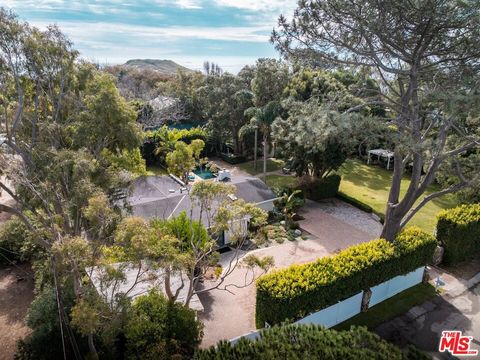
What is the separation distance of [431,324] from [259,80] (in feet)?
73.0

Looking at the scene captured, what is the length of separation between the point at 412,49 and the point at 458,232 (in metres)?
9.69

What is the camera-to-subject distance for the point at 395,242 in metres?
14.6

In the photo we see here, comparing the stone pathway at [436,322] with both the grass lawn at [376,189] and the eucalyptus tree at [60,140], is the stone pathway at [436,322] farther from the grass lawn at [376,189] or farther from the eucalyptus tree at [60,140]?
the eucalyptus tree at [60,140]

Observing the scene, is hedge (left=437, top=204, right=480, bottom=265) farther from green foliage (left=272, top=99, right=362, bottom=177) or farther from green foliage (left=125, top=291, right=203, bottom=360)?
green foliage (left=125, top=291, right=203, bottom=360)

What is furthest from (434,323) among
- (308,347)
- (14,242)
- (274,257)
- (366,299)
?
(14,242)

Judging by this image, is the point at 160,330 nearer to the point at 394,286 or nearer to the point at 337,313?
the point at 337,313

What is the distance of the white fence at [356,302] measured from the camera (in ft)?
40.9

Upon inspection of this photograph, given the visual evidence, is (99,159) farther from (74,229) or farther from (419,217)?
(419,217)

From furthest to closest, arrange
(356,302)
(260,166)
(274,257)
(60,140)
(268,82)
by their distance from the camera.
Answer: (260,166)
(268,82)
(274,257)
(60,140)
(356,302)

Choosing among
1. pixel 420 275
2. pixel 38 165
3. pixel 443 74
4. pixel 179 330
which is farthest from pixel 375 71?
pixel 38 165

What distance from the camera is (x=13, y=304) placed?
14.3 m

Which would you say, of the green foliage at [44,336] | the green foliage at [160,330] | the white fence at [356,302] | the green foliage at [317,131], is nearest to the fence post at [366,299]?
the white fence at [356,302]

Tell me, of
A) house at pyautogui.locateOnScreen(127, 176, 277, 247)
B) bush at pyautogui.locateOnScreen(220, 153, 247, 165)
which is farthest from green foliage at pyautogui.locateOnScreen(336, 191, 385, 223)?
bush at pyautogui.locateOnScreen(220, 153, 247, 165)

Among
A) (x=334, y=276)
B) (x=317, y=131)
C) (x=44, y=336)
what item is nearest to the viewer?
(x=44, y=336)
